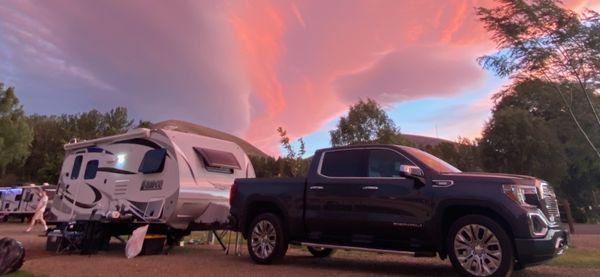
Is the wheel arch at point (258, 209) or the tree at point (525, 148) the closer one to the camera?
the wheel arch at point (258, 209)

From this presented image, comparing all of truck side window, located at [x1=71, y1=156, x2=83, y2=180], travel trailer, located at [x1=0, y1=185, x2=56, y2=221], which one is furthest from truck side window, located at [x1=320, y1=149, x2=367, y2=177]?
travel trailer, located at [x1=0, y1=185, x2=56, y2=221]

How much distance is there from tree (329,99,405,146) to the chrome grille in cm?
2622

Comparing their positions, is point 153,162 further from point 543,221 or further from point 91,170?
point 543,221

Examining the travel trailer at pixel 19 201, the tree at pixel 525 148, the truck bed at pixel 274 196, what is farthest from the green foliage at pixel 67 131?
the truck bed at pixel 274 196

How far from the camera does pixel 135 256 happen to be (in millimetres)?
11492

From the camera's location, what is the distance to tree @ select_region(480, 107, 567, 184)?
3397 centimetres

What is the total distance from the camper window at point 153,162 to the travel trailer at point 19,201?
1692cm

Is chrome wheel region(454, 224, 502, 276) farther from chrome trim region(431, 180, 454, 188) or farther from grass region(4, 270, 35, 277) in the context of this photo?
grass region(4, 270, 35, 277)

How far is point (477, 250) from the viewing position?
7418mm

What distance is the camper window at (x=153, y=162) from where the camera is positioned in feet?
39.6

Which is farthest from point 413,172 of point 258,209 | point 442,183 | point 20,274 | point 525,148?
point 525,148

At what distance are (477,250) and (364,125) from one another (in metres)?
29.0

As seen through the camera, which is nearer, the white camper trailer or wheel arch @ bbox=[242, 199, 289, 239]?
wheel arch @ bbox=[242, 199, 289, 239]

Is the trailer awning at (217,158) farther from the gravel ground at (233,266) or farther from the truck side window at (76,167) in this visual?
the truck side window at (76,167)
